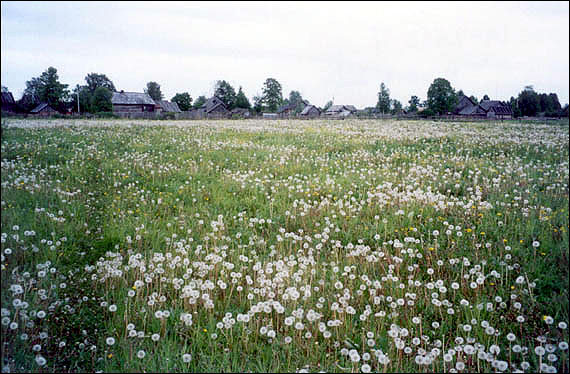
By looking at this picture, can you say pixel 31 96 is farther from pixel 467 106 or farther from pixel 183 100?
pixel 183 100

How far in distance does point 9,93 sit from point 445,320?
379cm

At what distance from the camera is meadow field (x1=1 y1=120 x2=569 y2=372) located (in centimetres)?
249

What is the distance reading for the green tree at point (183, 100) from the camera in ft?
236

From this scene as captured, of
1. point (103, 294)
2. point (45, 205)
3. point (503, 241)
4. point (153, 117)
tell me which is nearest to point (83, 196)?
point (45, 205)

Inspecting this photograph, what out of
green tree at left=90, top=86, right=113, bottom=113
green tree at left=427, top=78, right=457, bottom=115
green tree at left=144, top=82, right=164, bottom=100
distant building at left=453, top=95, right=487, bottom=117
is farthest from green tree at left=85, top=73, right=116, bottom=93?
green tree at left=144, top=82, right=164, bottom=100

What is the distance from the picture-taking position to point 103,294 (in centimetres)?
324

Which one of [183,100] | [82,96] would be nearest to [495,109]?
[82,96]

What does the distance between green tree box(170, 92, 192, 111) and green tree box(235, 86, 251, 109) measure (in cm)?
1056

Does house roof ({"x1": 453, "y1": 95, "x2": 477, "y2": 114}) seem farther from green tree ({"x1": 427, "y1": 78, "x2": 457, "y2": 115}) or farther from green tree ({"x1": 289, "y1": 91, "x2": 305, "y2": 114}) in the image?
green tree ({"x1": 289, "y1": 91, "x2": 305, "y2": 114})

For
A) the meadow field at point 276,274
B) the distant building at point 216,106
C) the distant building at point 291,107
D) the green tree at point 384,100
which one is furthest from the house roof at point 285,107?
the meadow field at point 276,274

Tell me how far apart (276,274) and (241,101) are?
253ft

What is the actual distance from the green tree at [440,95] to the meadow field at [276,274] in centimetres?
1104

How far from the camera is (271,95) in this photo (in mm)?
77250

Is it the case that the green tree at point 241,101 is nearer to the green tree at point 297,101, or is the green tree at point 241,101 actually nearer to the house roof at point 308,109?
the green tree at point 297,101
